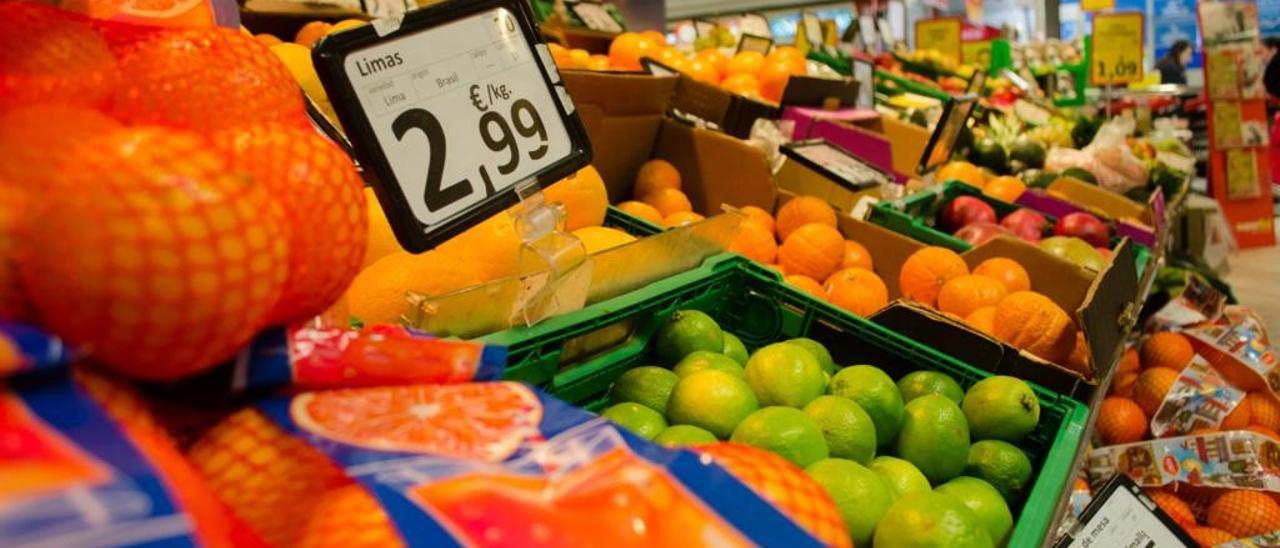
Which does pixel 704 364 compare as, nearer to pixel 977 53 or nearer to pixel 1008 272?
pixel 1008 272

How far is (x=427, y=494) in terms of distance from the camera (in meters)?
0.50

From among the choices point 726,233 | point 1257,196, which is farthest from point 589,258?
point 1257,196

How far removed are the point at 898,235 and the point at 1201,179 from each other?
9966 millimetres

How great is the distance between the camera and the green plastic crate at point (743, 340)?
1230 millimetres

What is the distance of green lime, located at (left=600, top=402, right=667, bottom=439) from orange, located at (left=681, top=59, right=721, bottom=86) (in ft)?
8.47

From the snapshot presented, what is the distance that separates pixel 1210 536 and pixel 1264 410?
28.2 inches

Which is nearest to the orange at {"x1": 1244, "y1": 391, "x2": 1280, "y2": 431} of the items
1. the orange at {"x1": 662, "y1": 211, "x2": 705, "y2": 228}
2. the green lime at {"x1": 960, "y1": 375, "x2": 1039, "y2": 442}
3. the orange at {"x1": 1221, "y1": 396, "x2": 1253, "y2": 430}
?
the orange at {"x1": 1221, "y1": 396, "x2": 1253, "y2": 430}

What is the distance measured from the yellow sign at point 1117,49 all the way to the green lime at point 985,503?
23.3 ft

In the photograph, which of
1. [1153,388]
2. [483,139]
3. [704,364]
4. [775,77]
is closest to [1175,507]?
[1153,388]

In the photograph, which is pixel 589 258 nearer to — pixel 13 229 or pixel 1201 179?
pixel 13 229

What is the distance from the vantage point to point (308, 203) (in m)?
0.59

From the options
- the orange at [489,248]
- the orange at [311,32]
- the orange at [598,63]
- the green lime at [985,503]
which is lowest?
the green lime at [985,503]

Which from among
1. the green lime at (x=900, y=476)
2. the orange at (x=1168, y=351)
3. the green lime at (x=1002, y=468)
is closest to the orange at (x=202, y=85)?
the green lime at (x=900, y=476)

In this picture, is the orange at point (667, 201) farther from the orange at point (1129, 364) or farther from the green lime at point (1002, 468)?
the orange at point (1129, 364)
